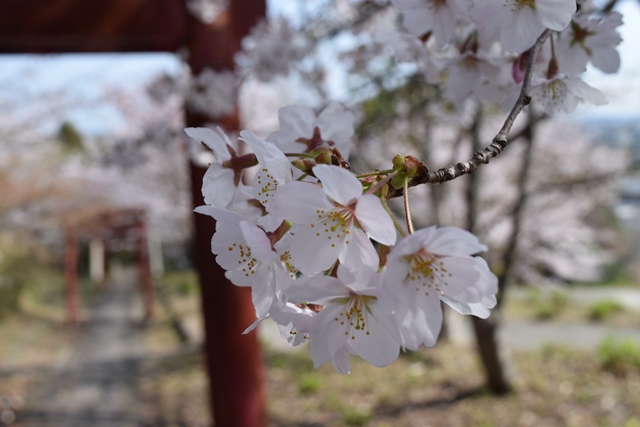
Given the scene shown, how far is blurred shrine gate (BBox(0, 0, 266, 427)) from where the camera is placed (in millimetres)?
2170

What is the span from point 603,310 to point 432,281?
6.70m

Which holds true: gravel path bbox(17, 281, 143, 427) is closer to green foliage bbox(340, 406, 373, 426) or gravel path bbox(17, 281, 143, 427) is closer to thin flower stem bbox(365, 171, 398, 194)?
green foliage bbox(340, 406, 373, 426)

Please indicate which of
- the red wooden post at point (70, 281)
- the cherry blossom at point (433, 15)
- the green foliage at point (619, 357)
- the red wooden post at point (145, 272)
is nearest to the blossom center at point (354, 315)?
the cherry blossom at point (433, 15)

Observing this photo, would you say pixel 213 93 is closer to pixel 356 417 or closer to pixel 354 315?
pixel 354 315

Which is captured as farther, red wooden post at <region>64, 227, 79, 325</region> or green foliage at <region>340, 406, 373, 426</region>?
red wooden post at <region>64, 227, 79, 325</region>

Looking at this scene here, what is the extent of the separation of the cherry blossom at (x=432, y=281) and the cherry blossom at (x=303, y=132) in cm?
20

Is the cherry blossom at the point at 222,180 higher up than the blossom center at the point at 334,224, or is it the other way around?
the cherry blossom at the point at 222,180

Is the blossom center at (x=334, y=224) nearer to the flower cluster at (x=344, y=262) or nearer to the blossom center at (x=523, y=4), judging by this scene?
the flower cluster at (x=344, y=262)

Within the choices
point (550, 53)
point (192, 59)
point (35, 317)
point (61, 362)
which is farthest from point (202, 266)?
point (35, 317)

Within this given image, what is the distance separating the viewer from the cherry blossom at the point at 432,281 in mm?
370

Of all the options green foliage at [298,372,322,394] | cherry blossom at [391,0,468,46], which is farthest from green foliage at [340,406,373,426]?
cherry blossom at [391,0,468,46]

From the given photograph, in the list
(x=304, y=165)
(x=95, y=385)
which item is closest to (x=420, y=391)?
(x=95, y=385)

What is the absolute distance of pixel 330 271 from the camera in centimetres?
43

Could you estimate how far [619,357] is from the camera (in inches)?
139
